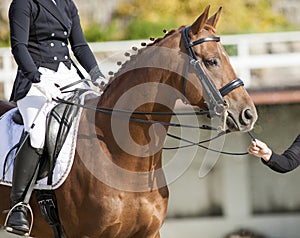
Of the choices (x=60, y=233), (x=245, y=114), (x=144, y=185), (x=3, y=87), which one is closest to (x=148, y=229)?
(x=144, y=185)

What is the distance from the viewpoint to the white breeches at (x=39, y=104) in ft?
18.9

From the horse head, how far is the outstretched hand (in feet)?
0.79

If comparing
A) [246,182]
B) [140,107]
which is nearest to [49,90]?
[140,107]

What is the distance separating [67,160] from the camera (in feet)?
18.8

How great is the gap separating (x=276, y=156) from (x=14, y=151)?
1.94 metres

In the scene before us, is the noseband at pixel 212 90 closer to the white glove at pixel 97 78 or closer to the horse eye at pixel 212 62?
the horse eye at pixel 212 62

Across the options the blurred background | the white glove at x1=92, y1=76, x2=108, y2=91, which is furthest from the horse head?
the blurred background

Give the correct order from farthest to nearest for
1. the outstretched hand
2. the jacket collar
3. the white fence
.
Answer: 1. the white fence
2. the jacket collar
3. the outstretched hand

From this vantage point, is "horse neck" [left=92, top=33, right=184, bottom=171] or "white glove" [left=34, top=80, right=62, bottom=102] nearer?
"horse neck" [left=92, top=33, right=184, bottom=171]

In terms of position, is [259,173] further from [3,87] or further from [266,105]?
[3,87]

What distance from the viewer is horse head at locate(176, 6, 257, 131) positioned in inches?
209

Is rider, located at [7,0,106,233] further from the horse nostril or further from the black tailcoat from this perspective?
the horse nostril

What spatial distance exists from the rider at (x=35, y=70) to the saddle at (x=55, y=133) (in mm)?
50

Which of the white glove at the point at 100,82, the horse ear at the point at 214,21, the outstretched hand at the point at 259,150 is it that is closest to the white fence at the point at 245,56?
the white glove at the point at 100,82
